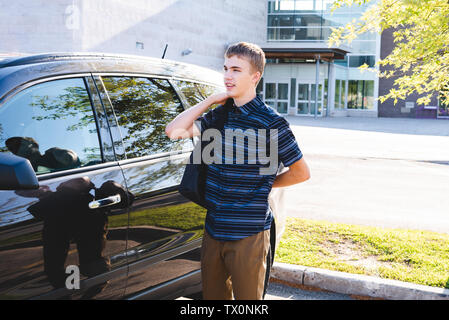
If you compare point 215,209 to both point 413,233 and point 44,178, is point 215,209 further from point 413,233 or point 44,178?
point 413,233

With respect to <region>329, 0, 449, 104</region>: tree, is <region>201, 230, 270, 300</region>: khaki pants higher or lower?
lower

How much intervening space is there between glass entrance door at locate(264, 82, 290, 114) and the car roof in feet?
127

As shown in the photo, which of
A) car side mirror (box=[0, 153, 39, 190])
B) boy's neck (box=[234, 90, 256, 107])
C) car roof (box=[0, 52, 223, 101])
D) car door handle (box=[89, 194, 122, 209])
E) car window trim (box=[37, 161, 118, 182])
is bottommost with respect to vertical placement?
car door handle (box=[89, 194, 122, 209])

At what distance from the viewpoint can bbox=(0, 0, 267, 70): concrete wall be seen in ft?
72.5

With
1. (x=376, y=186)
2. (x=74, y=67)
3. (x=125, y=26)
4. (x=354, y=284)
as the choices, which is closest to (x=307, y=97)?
(x=125, y=26)

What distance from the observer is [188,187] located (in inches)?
105

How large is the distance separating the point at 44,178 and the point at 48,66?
0.60 metres

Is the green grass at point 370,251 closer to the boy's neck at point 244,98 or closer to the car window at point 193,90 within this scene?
the car window at point 193,90

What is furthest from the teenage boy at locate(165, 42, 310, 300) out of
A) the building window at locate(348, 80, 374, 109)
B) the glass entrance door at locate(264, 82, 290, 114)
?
the building window at locate(348, 80, 374, 109)

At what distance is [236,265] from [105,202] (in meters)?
0.72

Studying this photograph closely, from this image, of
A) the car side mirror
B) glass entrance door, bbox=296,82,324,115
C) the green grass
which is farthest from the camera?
glass entrance door, bbox=296,82,324,115

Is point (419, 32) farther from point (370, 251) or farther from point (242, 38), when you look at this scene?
point (242, 38)

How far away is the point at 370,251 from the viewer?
5.59 metres

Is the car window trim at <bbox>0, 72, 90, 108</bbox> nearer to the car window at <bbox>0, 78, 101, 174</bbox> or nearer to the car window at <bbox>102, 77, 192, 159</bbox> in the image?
the car window at <bbox>0, 78, 101, 174</bbox>
